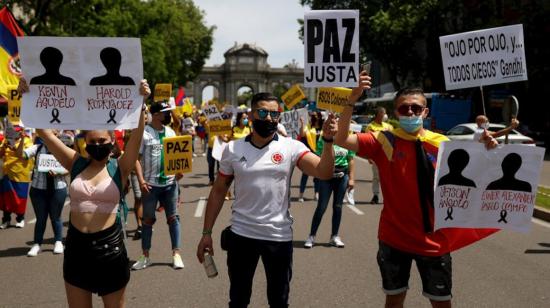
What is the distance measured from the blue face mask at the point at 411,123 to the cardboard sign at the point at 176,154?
3772mm

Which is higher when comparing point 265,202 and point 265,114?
point 265,114

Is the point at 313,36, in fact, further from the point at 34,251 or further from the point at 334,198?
the point at 34,251

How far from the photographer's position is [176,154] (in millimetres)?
7621

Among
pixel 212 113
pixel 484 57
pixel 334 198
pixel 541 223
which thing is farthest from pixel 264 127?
pixel 212 113

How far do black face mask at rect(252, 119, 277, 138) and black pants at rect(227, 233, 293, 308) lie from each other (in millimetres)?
695

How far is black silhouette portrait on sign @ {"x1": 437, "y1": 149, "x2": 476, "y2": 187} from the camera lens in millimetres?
4195

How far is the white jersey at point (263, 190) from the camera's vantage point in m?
4.07

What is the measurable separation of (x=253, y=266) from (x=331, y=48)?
1733 mm

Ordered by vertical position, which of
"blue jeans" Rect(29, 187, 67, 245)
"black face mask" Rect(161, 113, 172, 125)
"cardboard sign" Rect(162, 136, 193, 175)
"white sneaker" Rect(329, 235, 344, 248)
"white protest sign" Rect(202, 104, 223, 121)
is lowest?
"white sneaker" Rect(329, 235, 344, 248)

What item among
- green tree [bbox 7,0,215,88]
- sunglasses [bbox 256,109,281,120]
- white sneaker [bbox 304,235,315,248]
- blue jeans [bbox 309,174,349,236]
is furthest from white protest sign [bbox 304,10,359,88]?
green tree [bbox 7,0,215,88]

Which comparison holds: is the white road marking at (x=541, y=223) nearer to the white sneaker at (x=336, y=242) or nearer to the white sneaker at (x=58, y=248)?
the white sneaker at (x=336, y=242)

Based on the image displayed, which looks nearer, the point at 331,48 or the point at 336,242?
the point at 331,48

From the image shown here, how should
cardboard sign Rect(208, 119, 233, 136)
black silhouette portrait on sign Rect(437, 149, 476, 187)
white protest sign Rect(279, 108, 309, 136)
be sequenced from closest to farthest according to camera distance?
black silhouette portrait on sign Rect(437, 149, 476, 187), white protest sign Rect(279, 108, 309, 136), cardboard sign Rect(208, 119, 233, 136)

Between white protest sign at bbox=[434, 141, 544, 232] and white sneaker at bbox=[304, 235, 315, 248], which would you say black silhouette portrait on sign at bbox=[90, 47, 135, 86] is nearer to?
white protest sign at bbox=[434, 141, 544, 232]
